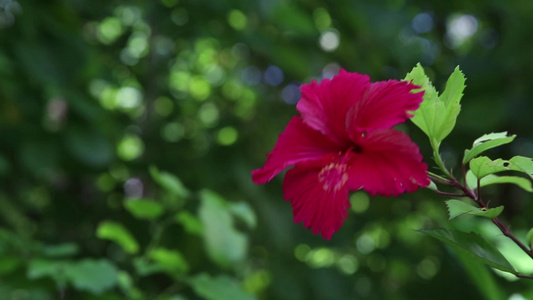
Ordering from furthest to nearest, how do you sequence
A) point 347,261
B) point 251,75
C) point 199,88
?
point 199,88, point 251,75, point 347,261

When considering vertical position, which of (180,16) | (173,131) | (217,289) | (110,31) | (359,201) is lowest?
(359,201)

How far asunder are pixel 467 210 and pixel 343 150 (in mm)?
60

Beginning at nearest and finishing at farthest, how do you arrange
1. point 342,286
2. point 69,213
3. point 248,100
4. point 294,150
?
point 294,150, point 342,286, point 69,213, point 248,100

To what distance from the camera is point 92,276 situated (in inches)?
26.7

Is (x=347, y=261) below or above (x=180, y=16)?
below

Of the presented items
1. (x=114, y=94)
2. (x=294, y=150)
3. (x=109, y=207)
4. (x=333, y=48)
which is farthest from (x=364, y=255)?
(x=294, y=150)

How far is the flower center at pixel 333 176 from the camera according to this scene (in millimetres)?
263

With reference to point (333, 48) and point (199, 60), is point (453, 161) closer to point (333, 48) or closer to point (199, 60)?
point (333, 48)

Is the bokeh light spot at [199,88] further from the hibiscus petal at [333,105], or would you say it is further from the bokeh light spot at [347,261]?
the hibiscus petal at [333,105]

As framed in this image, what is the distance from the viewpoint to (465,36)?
1.57 metres

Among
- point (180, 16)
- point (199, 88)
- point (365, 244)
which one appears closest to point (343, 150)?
point (180, 16)

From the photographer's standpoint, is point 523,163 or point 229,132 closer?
point 523,163

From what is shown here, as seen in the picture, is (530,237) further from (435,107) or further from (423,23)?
(423,23)

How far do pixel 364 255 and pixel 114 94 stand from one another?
1043mm
